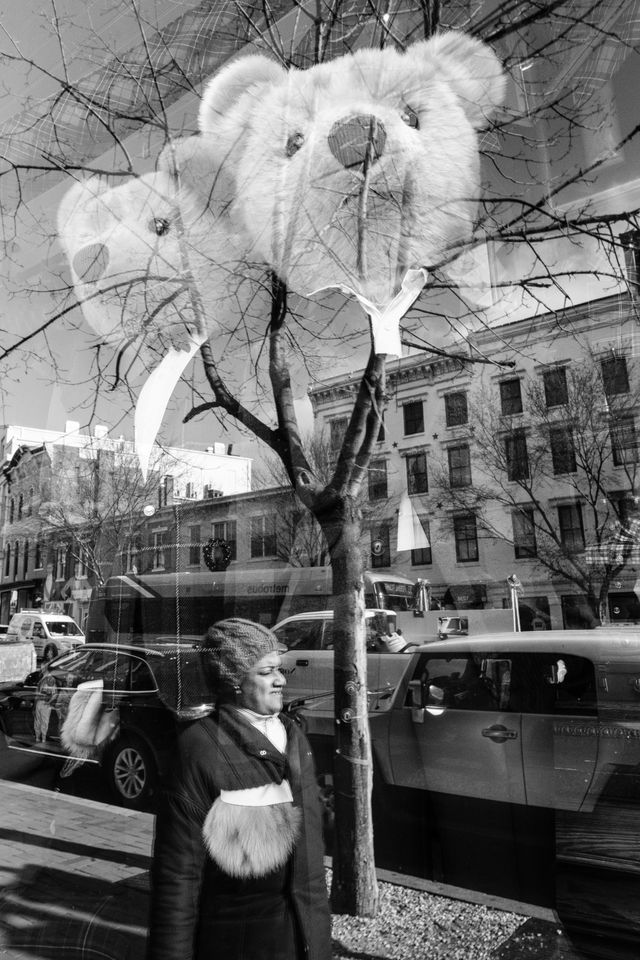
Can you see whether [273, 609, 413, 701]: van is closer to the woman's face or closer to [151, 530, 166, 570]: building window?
the woman's face

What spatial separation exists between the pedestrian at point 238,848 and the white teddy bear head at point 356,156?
3.69 feet

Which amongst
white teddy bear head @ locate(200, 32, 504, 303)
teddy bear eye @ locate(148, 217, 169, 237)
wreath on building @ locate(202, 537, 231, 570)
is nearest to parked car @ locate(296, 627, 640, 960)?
wreath on building @ locate(202, 537, 231, 570)

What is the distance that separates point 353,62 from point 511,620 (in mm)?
1444

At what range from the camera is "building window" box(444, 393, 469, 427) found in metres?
1.62

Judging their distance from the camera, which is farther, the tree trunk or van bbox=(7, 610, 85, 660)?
van bbox=(7, 610, 85, 660)

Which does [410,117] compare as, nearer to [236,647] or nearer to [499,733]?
[236,647]

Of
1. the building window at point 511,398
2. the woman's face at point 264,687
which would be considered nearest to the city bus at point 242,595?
the woman's face at point 264,687

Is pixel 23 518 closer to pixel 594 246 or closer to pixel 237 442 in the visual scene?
pixel 237 442

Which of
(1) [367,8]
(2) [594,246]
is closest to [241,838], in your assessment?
(2) [594,246]

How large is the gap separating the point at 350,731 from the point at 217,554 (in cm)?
56

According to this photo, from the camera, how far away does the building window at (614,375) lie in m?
1.50

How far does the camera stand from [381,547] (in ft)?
5.26

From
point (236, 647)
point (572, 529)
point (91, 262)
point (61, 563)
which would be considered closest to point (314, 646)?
point (236, 647)

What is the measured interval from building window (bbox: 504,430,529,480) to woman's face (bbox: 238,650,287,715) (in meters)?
0.68
